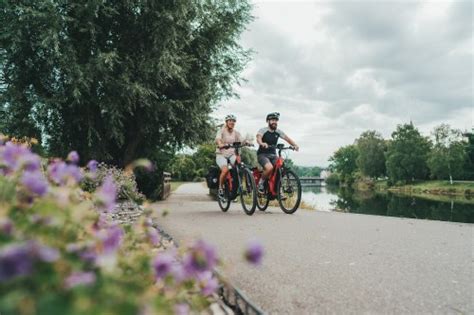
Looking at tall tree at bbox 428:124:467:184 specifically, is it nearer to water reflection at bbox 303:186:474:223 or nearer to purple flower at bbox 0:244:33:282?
water reflection at bbox 303:186:474:223

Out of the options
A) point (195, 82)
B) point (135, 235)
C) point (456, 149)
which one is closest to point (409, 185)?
point (456, 149)

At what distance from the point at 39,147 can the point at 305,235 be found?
929 cm

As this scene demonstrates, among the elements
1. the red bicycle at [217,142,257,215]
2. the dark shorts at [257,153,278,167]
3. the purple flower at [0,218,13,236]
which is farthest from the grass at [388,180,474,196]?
the purple flower at [0,218,13,236]

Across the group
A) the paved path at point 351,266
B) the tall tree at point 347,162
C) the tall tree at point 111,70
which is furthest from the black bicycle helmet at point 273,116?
the tall tree at point 347,162

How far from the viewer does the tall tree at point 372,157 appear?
91.0 metres

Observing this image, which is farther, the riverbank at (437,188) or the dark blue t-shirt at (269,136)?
the riverbank at (437,188)

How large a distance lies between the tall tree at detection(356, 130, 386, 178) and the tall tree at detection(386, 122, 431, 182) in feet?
28.0

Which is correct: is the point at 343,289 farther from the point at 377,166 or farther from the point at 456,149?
the point at 377,166

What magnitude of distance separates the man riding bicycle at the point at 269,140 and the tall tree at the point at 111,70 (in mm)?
4687

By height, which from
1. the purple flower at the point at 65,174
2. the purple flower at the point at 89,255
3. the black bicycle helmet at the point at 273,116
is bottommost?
the purple flower at the point at 89,255

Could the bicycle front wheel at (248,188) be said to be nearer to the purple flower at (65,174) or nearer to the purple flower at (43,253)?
the purple flower at (65,174)

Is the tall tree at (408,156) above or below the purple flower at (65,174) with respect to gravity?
above

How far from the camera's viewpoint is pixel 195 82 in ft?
49.1

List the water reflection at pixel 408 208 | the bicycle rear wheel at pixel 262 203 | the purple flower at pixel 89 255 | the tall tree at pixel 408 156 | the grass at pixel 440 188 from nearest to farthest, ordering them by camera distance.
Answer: the purple flower at pixel 89 255, the bicycle rear wheel at pixel 262 203, the water reflection at pixel 408 208, the grass at pixel 440 188, the tall tree at pixel 408 156
